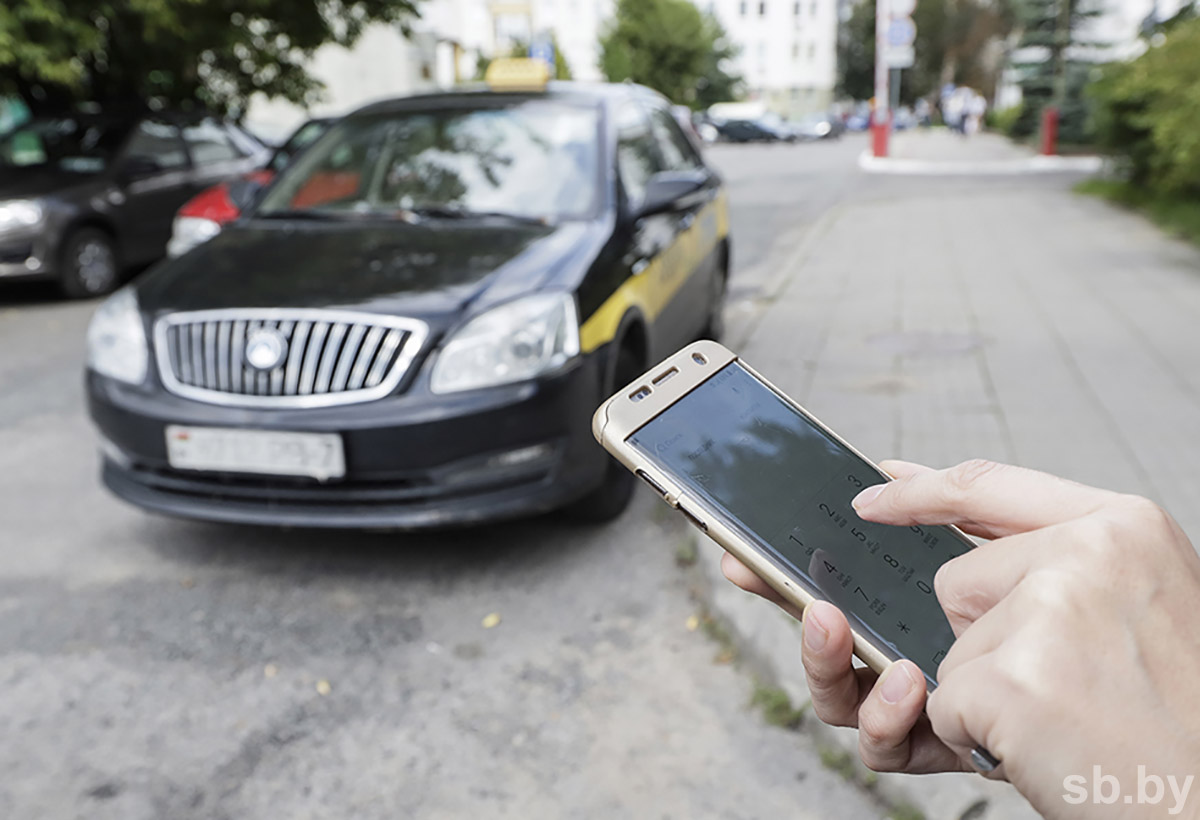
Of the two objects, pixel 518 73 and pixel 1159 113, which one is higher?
pixel 518 73

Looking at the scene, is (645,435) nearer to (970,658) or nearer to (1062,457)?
(970,658)

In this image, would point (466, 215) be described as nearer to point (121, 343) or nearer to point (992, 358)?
point (121, 343)

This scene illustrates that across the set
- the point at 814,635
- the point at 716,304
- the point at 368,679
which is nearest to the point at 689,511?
the point at 814,635

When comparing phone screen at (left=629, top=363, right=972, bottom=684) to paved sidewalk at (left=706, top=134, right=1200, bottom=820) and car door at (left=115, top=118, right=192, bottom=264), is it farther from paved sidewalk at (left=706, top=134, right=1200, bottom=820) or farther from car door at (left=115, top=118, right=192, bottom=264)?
car door at (left=115, top=118, right=192, bottom=264)

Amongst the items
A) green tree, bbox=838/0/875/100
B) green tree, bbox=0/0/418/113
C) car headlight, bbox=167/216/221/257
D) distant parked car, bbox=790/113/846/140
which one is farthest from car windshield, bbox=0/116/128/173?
green tree, bbox=838/0/875/100

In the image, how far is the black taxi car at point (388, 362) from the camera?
3.63 m

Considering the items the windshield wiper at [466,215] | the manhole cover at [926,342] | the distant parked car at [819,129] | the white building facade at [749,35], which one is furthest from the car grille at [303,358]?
the white building facade at [749,35]

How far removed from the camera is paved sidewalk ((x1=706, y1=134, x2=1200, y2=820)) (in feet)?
14.4

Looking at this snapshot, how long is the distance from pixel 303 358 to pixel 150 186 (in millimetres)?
7741

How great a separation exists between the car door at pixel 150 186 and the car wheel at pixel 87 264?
0.19 meters

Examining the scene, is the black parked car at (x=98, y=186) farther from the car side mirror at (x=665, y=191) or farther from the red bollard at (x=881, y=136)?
the red bollard at (x=881, y=136)

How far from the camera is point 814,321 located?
7922mm

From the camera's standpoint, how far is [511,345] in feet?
12.2

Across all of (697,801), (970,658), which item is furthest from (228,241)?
(970,658)
